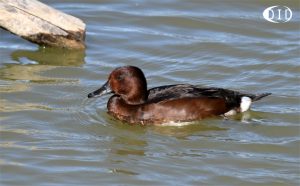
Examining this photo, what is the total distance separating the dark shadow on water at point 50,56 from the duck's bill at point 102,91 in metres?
1.39

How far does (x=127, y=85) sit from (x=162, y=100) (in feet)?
1.39

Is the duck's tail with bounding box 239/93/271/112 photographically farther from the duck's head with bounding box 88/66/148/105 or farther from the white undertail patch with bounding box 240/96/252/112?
the duck's head with bounding box 88/66/148/105

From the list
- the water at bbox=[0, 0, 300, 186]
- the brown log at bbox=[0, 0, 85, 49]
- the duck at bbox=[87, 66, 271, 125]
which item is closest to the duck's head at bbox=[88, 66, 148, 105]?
the duck at bbox=[87, 66, 271, 125]

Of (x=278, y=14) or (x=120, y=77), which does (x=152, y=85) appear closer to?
(x=120, y=77)

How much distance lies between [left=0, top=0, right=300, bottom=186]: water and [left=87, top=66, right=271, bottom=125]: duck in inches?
5.0

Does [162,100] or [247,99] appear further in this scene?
[247,99]

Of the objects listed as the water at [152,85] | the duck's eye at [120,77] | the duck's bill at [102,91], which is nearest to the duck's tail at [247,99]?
the water at [152,85]

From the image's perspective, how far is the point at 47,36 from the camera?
10508 mm

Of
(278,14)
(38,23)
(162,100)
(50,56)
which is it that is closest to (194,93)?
(162,100)

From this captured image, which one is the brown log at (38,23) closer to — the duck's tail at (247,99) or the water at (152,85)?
the water at (152,85)

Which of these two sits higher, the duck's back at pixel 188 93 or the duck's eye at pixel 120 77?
the duck's eye at pixel 120 77

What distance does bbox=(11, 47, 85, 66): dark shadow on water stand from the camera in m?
10.6

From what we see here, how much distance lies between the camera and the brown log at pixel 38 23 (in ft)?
32.9

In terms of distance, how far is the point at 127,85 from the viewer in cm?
912
